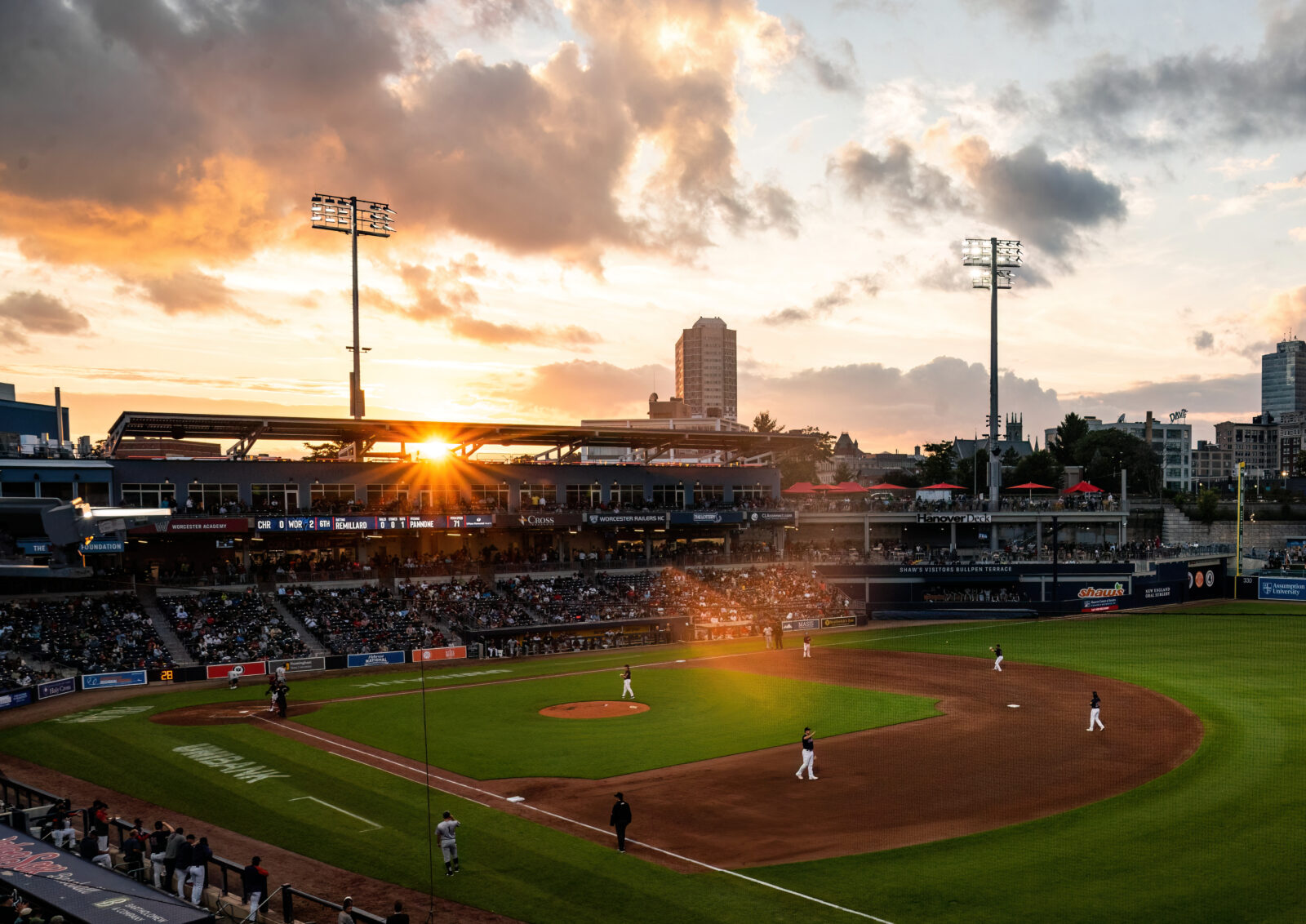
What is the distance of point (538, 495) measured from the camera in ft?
219

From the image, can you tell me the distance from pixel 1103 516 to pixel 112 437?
75657mm

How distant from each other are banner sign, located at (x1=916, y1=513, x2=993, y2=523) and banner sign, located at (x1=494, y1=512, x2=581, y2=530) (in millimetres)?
32646

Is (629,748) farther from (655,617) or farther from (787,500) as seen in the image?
(787,500)

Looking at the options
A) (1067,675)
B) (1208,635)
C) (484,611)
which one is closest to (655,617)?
(484,611)

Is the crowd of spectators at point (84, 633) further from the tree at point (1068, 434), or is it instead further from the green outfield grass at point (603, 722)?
the tree at point (1068, 434)

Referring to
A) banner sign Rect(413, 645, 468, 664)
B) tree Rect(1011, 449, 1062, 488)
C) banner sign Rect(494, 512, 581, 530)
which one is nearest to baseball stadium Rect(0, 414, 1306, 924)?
banner sign Rect(413, 645, 468, 664)

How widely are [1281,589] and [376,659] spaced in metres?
63.6

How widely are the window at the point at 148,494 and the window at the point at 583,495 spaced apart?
1031 inches

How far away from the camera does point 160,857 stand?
17.2 metres

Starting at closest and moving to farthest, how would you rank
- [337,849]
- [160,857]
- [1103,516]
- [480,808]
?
[160,857] → [337,849] → [480,808] → [1103,516]

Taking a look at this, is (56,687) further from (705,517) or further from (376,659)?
(705,517)

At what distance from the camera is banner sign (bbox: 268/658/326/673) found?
44.0 metres

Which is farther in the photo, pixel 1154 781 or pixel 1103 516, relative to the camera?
pixel 1103 516

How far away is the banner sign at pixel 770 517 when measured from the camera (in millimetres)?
71438
